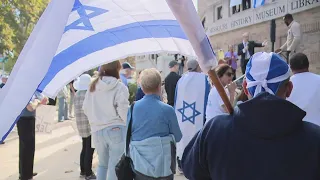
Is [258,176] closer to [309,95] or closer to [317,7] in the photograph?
[309,95]

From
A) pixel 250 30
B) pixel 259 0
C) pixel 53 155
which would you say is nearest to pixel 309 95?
pixel 53 155

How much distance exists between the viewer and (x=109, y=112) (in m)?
4.79

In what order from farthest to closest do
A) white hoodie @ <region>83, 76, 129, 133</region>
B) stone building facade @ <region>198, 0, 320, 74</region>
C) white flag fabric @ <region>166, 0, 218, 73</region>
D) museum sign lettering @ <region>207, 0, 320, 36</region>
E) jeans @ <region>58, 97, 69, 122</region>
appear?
jeans @ <region>58, 97, 69, 122</region> → museum sign lettering @ <region>207, 0, 320, 36</region> → stone building facade @ <region>198, 0, 320, 74</region> → white hoodie @ <region>83, 76, 129, 133</region> → white flag fabric @ <region>166, 0, 218, 73</region>

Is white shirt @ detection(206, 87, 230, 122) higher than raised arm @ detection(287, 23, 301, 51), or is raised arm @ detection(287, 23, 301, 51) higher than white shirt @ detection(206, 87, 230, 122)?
raised arm @ detection(287, 23, 301, 51)

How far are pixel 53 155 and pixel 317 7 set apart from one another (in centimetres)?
934

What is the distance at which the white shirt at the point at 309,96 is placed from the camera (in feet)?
11.8

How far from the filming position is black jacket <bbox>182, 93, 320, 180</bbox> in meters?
1.69

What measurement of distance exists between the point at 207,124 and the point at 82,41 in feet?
4.91

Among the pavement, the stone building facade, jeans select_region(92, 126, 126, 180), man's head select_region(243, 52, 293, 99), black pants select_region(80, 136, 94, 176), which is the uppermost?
the stone building facade

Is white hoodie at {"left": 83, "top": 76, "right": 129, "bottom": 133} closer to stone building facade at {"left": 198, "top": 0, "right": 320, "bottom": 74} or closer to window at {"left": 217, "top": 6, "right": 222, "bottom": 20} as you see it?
stone building facade at {"left": 198, "top": 0, "right": 320, "bottom": 74}

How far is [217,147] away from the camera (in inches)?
71.5

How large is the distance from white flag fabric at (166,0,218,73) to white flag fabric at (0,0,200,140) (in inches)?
19.0

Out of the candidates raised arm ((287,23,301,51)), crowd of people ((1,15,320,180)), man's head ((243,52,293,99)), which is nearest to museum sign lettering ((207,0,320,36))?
raised arm ((287,23,301,51))

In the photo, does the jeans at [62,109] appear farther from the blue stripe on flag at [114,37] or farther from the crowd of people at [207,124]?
the blue stripe on flag at [114,37]
